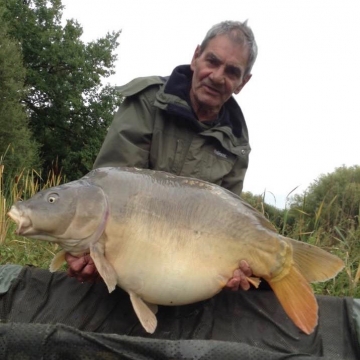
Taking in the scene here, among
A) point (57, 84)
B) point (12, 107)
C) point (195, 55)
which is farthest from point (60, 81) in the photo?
point (195, 55)

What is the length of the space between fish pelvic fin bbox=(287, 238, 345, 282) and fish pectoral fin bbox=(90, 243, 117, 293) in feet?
1.82

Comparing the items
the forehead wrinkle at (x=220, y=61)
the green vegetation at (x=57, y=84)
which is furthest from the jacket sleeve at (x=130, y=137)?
the green vegetation at (x=57, y=84)

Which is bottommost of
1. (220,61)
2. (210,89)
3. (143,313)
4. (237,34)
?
(143,313)

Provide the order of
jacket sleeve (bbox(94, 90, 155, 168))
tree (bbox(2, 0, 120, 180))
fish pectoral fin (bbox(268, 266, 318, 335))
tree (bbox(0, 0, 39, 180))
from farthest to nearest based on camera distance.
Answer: tree (bbox(2, 0, 120, 180)), tree (bbox(0, 0, 39, 180)), jacket sleeve (bbox(94, 90, 155, 168)), fish pectoral fin (bbox(268, 266, 318, 335))

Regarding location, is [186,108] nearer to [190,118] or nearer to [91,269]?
[190,118]

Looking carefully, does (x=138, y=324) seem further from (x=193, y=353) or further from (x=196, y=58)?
(x=196, y=58)

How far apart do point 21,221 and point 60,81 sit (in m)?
14.8

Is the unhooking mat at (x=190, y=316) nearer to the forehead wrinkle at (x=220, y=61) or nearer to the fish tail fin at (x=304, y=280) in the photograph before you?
the fish tail fin at (x=304, y=280)

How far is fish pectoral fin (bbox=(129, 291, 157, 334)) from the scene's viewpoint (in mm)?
1456

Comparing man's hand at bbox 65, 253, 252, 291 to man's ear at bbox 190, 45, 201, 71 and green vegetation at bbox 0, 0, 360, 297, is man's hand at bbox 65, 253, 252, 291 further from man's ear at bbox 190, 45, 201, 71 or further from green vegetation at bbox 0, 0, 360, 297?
green vegetation at bbox 0, 0, 360, 297

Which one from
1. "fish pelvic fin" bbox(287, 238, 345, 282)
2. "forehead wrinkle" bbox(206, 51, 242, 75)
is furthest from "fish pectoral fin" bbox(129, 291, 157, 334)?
"forehead wrinkle" bbox(206, 51, 242, 75)

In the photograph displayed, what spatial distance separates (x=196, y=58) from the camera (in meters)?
2.30

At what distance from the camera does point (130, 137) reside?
6.87 ft

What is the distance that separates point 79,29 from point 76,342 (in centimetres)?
1599
